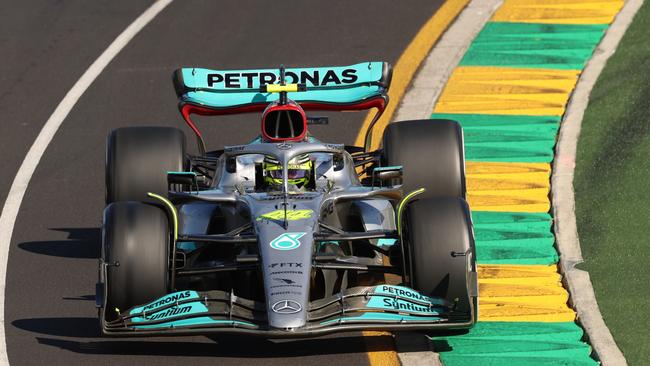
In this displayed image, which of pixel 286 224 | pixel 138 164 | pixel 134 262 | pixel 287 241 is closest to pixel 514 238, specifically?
pixel 286 224

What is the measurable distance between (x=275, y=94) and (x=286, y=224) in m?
2.89

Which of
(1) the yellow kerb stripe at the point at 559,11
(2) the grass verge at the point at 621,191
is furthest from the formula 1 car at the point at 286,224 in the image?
(1) the yellow kerb stripe at the point at 559,11

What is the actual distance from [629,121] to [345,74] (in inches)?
154

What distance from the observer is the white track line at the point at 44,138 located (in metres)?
14.2

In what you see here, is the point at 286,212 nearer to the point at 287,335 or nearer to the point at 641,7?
the point at 287,335

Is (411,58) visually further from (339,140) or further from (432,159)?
(432,159)

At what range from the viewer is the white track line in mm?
14248

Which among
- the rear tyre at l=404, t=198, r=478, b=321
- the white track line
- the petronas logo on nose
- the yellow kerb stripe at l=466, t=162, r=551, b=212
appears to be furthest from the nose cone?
the yellow kerb stripe at l=466, t=162, r=551, b=212

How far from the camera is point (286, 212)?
40.0 ft

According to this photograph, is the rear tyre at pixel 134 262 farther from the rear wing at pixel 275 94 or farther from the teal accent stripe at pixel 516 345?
the rear wing at pixel 275 94

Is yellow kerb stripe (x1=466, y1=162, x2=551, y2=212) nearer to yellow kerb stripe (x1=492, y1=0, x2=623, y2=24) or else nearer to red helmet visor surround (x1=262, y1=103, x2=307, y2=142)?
red helmet visor surround (x1=262, y1=103, x2=307, y2=142)

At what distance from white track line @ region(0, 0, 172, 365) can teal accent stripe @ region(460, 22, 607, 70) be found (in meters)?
4.60

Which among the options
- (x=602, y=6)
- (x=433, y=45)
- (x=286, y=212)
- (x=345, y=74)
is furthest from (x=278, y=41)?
(x=286, y=212)

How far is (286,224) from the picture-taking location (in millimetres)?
11969
